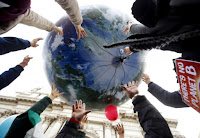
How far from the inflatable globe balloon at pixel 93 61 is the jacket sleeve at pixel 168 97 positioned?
45 cm

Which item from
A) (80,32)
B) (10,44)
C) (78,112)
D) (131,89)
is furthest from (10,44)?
(131,89)

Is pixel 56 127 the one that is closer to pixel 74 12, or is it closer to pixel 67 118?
pixel 67 118

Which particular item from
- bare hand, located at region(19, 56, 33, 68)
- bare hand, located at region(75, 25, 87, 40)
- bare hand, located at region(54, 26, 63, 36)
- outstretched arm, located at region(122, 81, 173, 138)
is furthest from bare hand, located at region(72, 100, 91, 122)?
bare hand, located at region(19, 56, 33, 68)

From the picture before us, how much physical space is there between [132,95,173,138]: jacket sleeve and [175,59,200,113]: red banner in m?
0.49

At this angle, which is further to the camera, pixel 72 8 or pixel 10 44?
pixel 10 44

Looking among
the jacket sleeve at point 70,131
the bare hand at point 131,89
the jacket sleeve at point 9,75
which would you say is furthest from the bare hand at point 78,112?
the jacket sleeve at point 9,75

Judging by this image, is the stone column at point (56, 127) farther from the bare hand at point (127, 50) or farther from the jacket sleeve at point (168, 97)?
the bare hand at point (127, 50)

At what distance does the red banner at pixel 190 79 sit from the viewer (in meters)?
1.22

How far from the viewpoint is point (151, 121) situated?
5.84 feet

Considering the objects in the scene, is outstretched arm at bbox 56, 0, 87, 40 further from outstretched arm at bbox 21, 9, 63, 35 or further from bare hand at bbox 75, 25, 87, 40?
outstretched arm at bbox 21, 9, 63, 35

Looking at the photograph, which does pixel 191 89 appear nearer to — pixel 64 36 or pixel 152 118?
pixel 152 118

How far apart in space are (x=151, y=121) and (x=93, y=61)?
1.43 meters

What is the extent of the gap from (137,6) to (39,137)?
7.89 ft

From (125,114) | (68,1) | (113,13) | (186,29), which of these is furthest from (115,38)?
(125,114)
